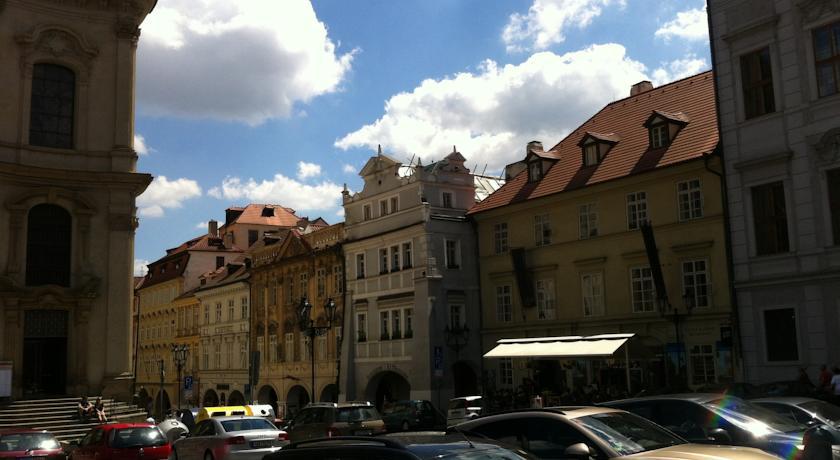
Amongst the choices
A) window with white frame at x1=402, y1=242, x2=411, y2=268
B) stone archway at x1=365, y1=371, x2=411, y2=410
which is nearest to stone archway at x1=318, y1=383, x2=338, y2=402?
stone archway at x1=365, y1=371, x2=411, y2=410

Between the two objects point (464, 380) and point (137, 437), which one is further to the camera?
point (464, 380)

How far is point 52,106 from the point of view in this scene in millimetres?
37344

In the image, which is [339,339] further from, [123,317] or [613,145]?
[613,145]

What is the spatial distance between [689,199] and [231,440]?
68.9ft

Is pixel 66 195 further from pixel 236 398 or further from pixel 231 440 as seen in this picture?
pixel 236 398

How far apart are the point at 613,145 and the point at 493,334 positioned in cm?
1097

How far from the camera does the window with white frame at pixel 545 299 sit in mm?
38603

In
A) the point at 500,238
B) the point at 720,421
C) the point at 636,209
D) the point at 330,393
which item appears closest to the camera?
the point at 720,421

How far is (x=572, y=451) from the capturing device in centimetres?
924

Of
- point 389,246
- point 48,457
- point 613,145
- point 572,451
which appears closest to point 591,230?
point 613,145

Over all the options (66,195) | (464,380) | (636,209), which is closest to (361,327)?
(464,380)

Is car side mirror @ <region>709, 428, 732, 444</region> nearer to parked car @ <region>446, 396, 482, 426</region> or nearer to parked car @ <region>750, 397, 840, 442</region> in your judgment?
parked car @ <region>750, 397, 840, 442</region>

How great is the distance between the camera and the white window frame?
107 feet

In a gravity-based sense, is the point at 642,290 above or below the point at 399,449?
above
